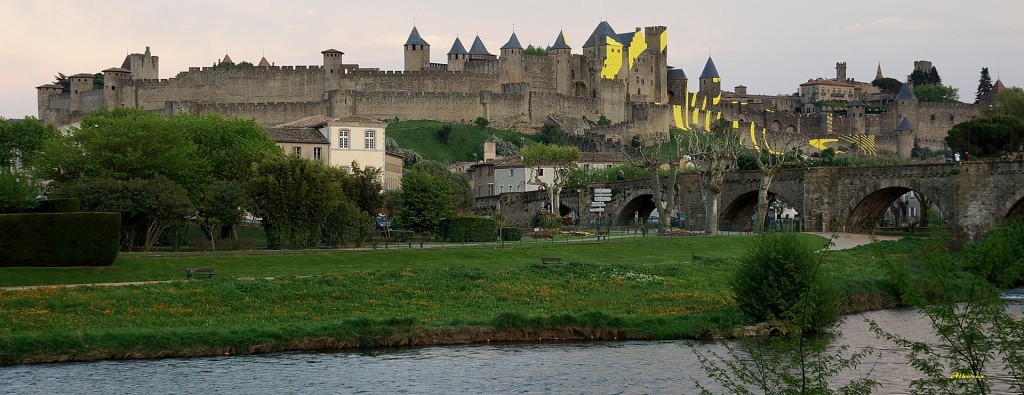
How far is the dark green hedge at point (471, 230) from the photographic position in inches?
2003

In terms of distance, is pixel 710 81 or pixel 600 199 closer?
pixel 600 199

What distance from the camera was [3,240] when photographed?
3262 cm

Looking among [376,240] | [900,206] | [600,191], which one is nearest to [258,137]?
[376,240]

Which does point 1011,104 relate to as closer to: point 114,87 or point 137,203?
point 137,203

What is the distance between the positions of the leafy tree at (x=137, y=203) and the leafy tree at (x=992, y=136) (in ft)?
196

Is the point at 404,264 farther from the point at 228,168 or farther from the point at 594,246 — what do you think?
the point at 228,168

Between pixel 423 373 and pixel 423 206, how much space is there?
94.9ft

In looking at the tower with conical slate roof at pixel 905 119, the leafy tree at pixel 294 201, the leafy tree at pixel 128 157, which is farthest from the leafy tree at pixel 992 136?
the leafy tree at pixel 128 157

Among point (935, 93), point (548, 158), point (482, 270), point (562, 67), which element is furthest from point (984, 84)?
point (482, 270)

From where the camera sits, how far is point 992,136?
288 feet

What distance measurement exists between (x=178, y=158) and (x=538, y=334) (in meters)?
24.4

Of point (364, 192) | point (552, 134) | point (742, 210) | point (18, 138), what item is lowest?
point (742, 210)

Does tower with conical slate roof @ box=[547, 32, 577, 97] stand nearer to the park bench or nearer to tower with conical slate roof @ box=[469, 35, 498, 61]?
Answer: tower with conical slate roof @ box=[469, 35, 498, 61]

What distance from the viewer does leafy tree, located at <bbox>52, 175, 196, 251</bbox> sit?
4072 cm
